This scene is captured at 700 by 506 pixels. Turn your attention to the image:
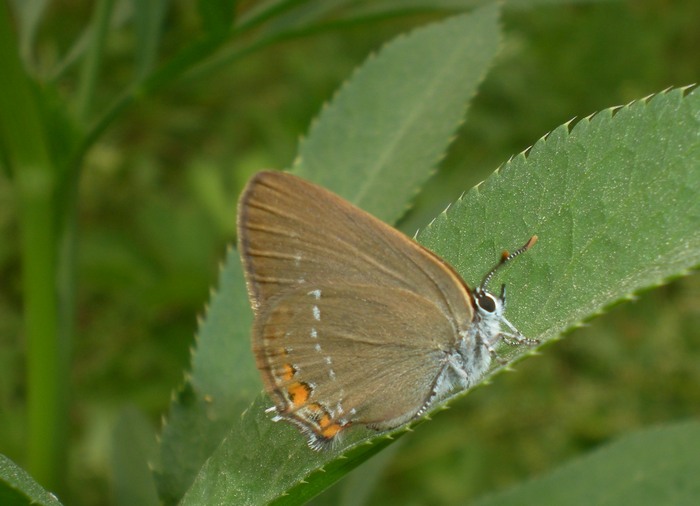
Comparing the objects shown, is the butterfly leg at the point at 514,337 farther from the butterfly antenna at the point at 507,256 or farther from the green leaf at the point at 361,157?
the green leaf at the point at 361,157

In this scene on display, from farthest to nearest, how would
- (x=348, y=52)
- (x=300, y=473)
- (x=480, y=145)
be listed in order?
1. (x=348, y=52)
2. (x=480, y=145)
3. (x=300, y=473)

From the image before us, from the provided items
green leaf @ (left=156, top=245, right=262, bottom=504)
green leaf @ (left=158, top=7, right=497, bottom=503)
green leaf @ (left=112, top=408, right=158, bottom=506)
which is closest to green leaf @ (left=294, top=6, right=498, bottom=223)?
green leaf @ (left=158, top=7, right=497, bottom=503)

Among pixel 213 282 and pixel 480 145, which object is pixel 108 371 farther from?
pixel 480 145

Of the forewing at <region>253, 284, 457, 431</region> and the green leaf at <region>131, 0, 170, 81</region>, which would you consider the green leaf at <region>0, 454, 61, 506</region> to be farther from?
the green leaf at <region>131, 0, 170, 81</region>

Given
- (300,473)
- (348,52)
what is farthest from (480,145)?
(300,473)

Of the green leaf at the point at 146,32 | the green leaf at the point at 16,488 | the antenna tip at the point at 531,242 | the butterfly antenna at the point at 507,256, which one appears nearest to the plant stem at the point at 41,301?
the green leaf at the point at 146,32
